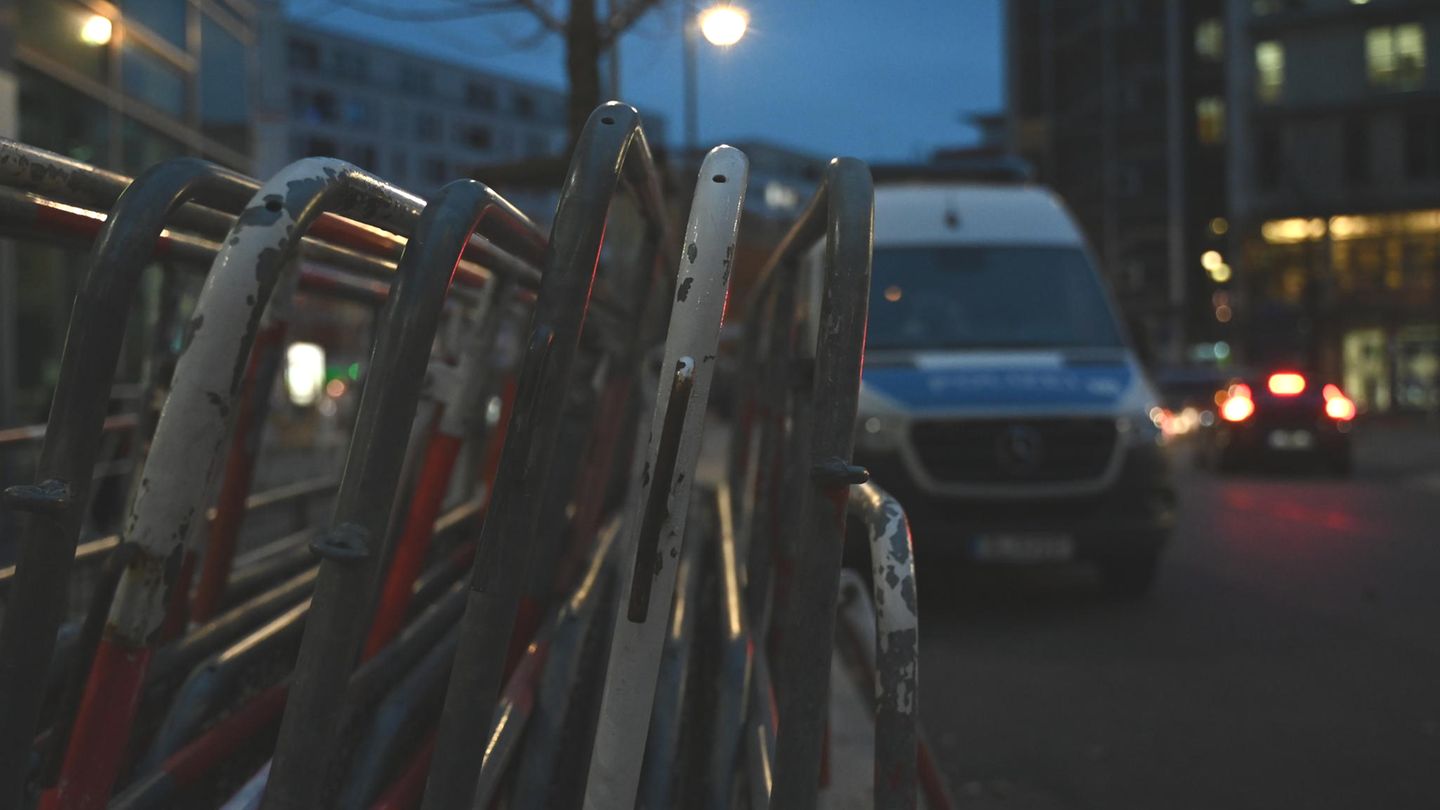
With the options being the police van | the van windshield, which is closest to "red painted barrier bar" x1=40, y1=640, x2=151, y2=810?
the police van

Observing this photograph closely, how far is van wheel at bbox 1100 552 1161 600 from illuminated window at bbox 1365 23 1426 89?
3888 cm

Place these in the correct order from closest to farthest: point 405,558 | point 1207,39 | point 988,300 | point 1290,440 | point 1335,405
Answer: point 405,558 → point 988,300 → point 1290,440 → point 1335,405 → point 1207,39

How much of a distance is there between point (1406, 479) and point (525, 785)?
16.8 m

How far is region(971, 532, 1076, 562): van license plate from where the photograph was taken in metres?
6.93

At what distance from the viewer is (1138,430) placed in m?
7.11

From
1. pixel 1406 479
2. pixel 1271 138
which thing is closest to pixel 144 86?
pixel 1406 479

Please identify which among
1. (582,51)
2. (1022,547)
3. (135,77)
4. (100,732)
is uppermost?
(135,77)

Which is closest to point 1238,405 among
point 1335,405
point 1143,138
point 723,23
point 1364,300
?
point 1335,405

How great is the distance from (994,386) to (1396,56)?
39835 mm

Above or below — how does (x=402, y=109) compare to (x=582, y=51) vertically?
above

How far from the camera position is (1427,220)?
39250 millimetres

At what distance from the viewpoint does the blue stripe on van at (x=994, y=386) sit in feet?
23.1

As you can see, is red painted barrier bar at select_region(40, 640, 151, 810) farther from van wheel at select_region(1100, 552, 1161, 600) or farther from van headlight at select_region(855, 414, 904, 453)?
van wheel at select_region(1100, 552, 1161, 600)

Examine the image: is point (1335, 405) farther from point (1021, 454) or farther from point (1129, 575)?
point (1021, 454)
